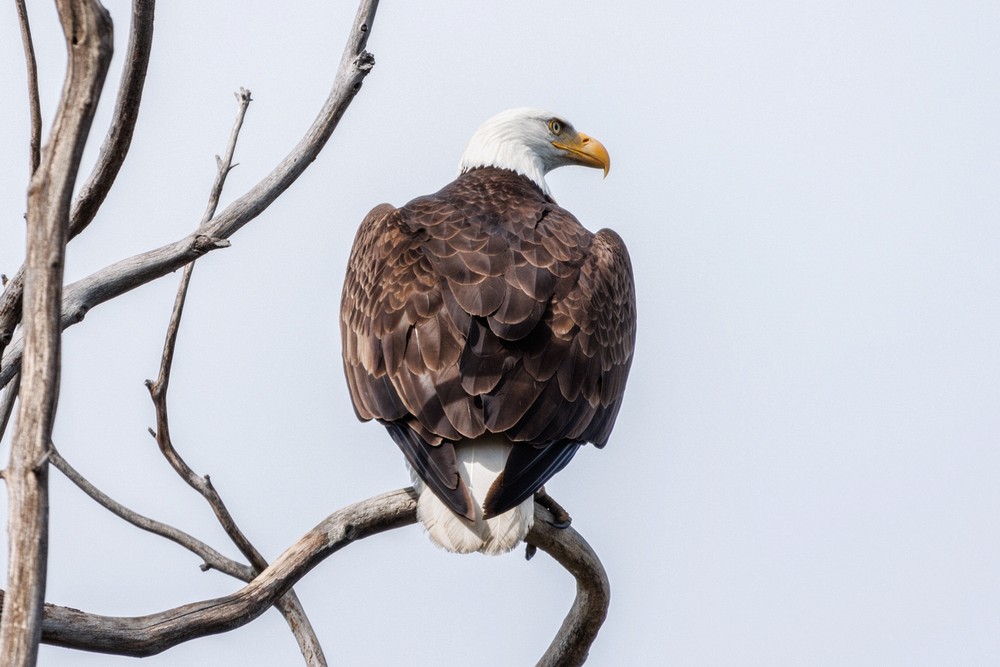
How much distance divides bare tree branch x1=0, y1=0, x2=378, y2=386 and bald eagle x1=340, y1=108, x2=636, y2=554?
1038 mm

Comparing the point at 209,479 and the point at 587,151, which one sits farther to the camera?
the point at 587,151

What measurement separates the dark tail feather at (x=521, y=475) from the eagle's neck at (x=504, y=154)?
9.71 ft

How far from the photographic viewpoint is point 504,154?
7578mm

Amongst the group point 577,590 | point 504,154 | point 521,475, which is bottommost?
point 577,590

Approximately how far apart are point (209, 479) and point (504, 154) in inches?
121

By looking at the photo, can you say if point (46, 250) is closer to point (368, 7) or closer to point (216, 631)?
point (216, 631)

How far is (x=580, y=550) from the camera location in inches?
205

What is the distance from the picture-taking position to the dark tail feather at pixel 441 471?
460 centimetres

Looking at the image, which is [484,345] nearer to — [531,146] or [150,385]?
[150,385]

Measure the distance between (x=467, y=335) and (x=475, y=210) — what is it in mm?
1181

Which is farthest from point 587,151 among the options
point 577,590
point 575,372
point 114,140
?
point 114,140

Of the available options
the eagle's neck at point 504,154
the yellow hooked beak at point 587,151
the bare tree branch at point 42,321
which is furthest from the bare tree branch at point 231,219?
the yellow hooked beak at point 587,151

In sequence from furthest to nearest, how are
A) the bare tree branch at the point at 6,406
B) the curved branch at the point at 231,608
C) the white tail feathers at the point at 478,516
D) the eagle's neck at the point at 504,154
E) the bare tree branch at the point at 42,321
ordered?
the eagle's neck at the point at 504,154 < the white tail feathers at the point at 478,516 < the bare tree branch at the point at 6,406 < the curved branch at the point at 231,608 < the bare tree branch at the point at 42,321

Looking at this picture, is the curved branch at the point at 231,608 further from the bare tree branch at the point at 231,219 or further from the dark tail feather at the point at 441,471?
the bare tree branch at the point at 231,219
